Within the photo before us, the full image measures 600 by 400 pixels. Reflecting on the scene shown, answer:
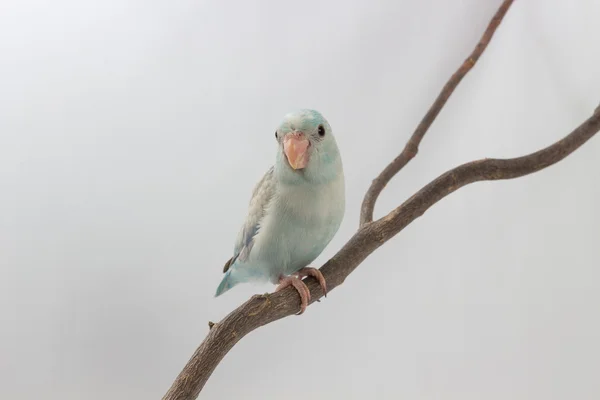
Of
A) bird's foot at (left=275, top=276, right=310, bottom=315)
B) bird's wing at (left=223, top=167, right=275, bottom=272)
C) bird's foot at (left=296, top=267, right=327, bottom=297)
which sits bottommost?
bird's foot at (left=275, top=276, right=310, bottom=315)

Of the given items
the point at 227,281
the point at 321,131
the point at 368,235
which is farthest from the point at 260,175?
the point at 321,131

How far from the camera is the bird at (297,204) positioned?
1.36 m

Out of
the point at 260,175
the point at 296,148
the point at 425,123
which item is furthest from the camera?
the point at 260,175

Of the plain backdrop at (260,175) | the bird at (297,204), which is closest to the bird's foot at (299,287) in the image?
the bird at (297,204)

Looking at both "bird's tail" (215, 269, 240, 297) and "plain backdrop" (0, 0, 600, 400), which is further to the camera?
"plain backdrop" (0, 0, 600, 400)

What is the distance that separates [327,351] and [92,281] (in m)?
1.15

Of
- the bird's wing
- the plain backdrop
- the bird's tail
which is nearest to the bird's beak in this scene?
the bird's wing

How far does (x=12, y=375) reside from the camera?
219 cm

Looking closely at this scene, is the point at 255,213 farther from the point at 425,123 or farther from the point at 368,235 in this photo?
the point at 425,123

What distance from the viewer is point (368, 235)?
Answer: 5.24 feet

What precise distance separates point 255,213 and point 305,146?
282 millimetres

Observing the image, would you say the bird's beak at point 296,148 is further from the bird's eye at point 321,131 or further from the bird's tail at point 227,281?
the bird's tail at point 227,281

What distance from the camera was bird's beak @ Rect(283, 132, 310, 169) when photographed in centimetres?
133

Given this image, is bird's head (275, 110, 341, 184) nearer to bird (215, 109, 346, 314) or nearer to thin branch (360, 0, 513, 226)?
bird (215, 109, 346, 314)
